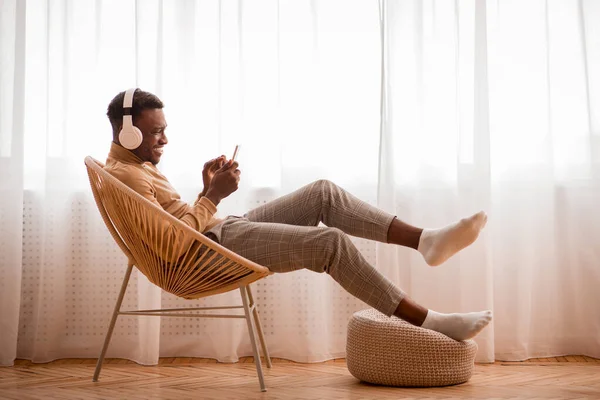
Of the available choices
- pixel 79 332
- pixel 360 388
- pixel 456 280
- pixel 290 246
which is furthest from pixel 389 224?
pixel 79 332

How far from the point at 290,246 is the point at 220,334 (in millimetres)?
919

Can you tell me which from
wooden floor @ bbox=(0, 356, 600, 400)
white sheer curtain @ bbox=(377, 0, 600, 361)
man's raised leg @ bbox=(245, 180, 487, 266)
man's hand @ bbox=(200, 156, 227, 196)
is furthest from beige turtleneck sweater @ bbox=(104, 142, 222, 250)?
white sheer curtain @ bbox=(377, 0, 600, 361)

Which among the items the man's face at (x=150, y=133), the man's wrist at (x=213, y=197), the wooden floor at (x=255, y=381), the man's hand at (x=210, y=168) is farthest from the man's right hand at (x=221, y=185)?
the wooden floor at (x=255, y=381)

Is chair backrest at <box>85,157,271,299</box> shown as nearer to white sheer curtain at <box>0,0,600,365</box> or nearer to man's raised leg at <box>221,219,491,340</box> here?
man's raised leg at <box>221,219,491,340</box>

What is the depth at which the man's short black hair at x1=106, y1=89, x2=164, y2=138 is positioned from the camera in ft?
8.05

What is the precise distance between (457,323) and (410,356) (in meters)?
0.18

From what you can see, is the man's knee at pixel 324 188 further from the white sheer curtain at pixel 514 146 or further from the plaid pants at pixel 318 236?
the white sheer curtain at pixel 514 146

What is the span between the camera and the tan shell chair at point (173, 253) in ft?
7.30

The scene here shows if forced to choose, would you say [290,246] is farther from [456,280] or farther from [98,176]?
[456,280]

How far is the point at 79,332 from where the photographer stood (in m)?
3.13

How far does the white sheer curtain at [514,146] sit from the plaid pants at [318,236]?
62 cm

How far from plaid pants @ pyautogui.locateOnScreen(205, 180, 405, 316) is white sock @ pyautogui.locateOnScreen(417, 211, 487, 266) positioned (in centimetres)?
15

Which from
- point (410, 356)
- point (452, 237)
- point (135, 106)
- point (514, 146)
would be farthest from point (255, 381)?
point (514, 146)

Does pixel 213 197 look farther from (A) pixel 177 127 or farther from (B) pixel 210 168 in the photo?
(A) pixel 177 127
